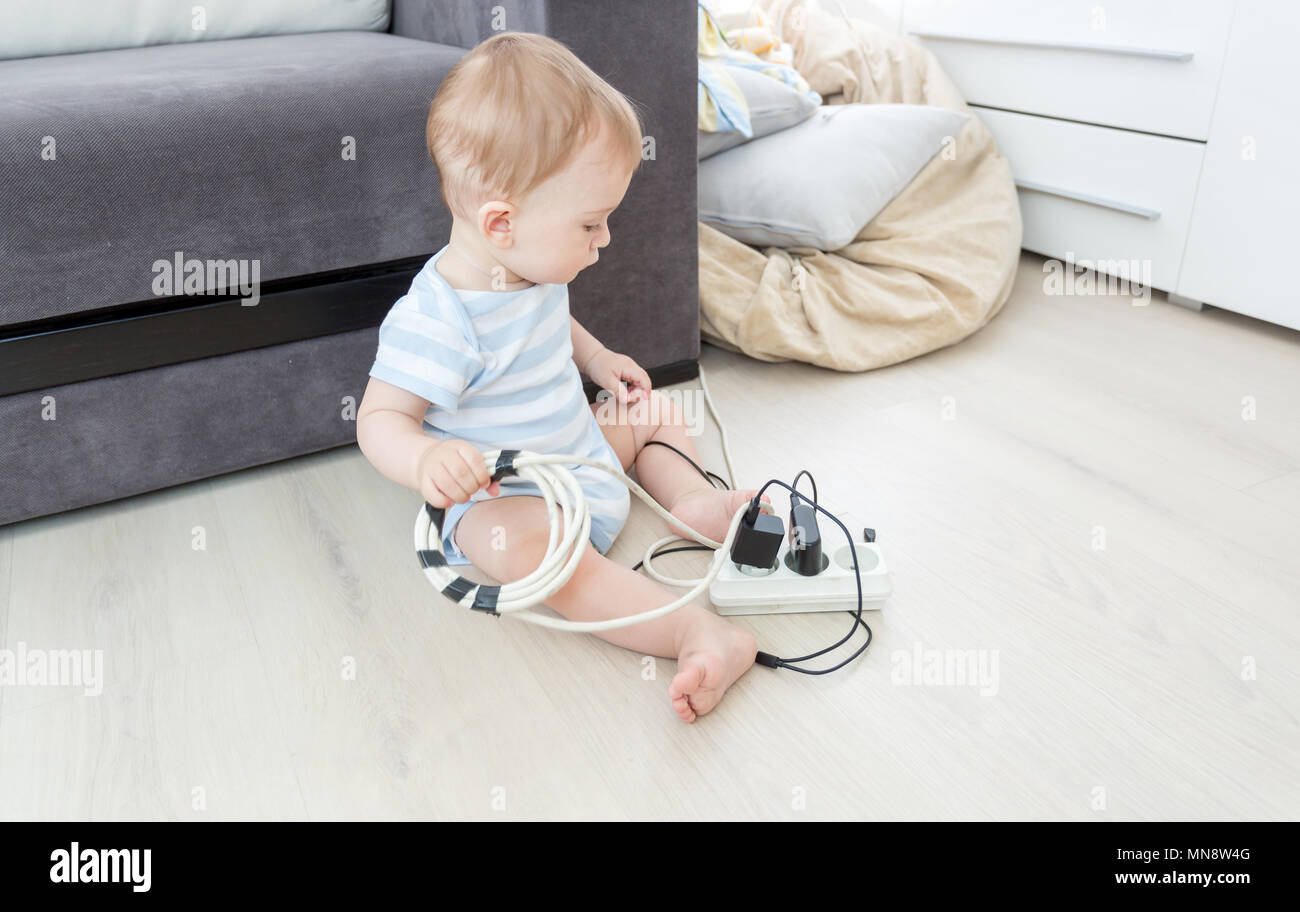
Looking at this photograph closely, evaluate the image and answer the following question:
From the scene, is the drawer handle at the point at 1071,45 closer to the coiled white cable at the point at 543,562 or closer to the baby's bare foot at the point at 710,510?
the baby's bare foot at the point at 710,510

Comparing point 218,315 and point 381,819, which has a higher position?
point 218,315

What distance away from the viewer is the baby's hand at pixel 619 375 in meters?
1.06

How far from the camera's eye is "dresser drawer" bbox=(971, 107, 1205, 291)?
1573 millimetres

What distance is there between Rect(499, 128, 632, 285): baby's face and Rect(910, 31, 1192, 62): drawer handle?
1.13m

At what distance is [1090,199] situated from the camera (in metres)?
1.68

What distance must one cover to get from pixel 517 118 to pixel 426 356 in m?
0.22

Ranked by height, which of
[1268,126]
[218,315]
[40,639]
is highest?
[1268,126]

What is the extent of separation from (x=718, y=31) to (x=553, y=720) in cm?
134

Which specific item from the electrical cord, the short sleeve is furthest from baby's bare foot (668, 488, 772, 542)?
the short sleeve

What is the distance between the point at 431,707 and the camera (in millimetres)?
844

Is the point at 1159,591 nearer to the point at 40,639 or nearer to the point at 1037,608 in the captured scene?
the point at 1037,608

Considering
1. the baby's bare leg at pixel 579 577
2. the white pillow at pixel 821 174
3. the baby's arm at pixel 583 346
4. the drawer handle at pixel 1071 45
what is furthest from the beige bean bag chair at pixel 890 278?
the baby's bare leg at pixel 579 577
